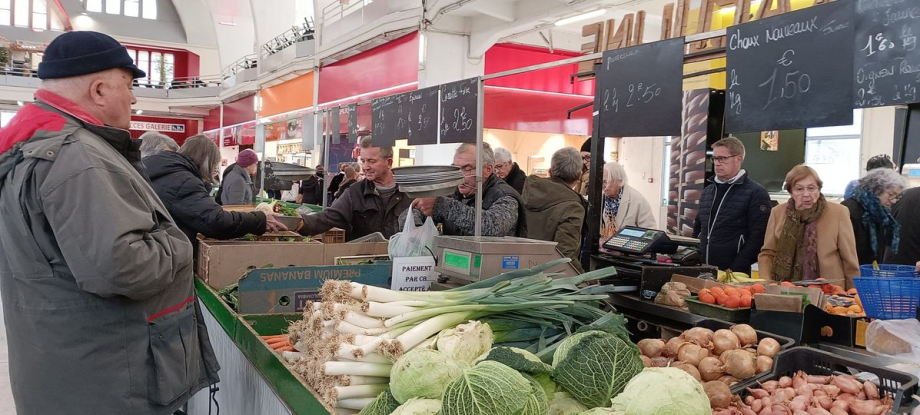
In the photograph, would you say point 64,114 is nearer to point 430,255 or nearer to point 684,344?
point 430,255

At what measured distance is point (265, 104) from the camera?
17281 millimetres

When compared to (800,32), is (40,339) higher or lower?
lower

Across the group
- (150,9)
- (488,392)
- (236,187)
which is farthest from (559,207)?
(150,9)

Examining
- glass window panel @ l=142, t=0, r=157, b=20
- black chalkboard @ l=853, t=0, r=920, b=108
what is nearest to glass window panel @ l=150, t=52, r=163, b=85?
glass window panel @ l=142, t=0, r=157, b=20

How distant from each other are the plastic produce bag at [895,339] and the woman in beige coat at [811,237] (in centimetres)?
233

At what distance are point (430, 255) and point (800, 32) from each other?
1.66m

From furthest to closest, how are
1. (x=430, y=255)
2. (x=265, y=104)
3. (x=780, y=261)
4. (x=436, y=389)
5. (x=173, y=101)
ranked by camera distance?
(x=173, y=101) → (x=265, y=104) → (x=780, y=261) → (x=430, y=255) → (x=436, y=389)

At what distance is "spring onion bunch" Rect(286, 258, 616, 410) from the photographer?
1.75 m

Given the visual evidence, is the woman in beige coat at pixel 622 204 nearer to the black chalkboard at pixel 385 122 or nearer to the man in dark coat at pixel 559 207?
the man in dark coat at pixel 559 207

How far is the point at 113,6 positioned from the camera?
3231 cm

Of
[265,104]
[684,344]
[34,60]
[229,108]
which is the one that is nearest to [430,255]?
[684,344]

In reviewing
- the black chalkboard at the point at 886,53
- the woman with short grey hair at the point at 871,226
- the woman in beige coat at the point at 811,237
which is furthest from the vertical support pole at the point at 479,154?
the woman with short grey hair at the point at 871,226

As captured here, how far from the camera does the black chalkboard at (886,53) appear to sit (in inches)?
77.0

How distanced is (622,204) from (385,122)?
2606mm
